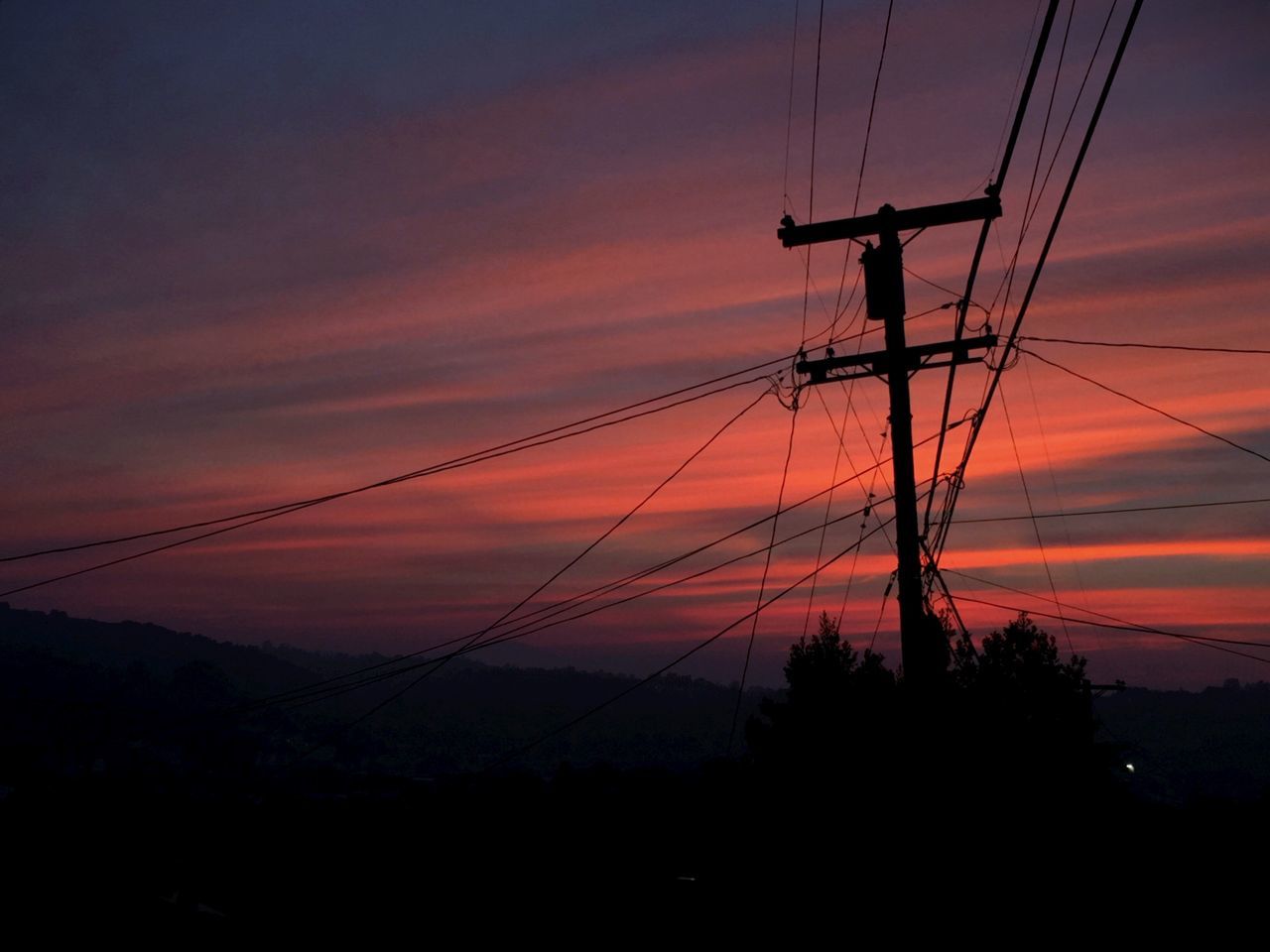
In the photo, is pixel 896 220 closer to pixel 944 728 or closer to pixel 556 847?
pixel 944 728

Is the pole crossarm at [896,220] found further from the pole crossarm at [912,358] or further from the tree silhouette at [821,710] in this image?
the tree silhouette at [821,710]

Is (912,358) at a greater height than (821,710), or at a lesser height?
greater

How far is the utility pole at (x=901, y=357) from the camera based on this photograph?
51.6ft

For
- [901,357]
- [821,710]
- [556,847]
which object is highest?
[901,357]

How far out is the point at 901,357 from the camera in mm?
16906

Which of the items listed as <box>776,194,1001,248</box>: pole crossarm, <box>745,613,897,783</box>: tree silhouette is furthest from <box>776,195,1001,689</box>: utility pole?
<box>745,613,897,783</box>: tree silhouette

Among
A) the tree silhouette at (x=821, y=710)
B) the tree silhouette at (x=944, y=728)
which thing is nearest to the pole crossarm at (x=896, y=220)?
the tree silhouette at (x=944, y=728)

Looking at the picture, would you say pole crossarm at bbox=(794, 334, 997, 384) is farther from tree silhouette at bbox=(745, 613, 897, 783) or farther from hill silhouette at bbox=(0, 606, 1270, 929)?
tree silhouette at bbox=(745, 613, 897, 783)

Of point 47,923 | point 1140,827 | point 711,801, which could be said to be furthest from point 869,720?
point 47,923

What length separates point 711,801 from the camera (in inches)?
2218

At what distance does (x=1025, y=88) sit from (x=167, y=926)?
20.8 m

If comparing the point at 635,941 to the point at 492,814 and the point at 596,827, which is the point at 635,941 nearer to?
the point at 596,827

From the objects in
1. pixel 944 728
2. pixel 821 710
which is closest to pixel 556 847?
pixel 821 710

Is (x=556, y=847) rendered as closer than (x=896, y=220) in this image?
No
